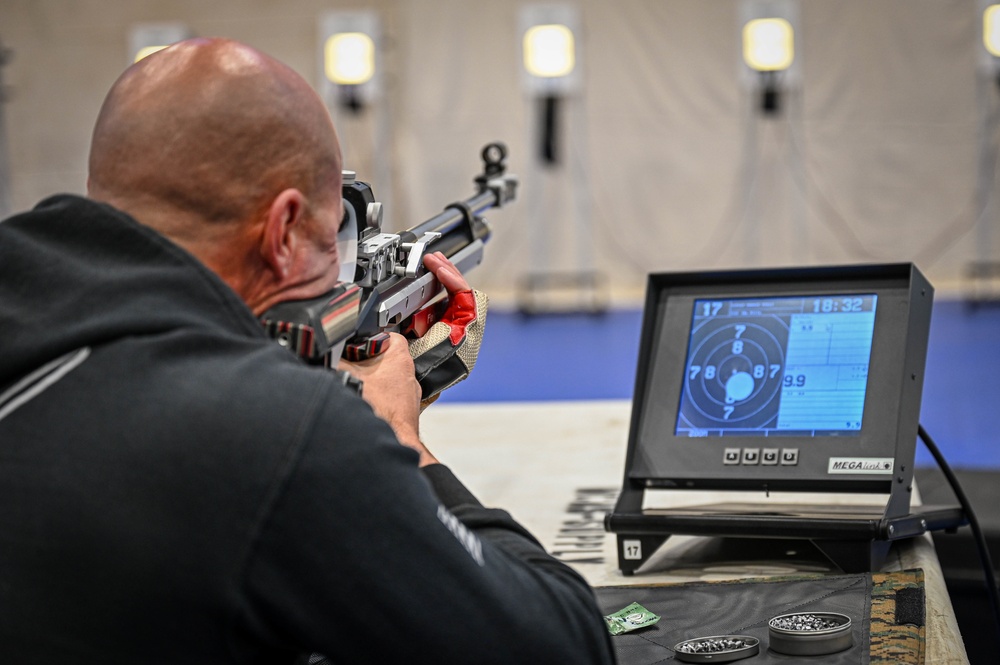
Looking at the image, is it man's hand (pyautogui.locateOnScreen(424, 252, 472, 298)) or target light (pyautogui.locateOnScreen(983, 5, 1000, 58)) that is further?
target light (pyautogui.locateOnScreen(983, 5, 1000, 58))

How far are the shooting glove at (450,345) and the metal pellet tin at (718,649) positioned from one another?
0.37 m

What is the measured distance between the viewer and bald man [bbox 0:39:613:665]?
2.42 feet

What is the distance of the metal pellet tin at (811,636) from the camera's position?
1.05 meters

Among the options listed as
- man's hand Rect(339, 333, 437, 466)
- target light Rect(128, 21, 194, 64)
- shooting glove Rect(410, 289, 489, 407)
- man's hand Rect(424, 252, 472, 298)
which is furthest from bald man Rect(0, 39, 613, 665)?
target light Rect(128, 21, 194, 64)

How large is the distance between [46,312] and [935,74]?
24.8ft

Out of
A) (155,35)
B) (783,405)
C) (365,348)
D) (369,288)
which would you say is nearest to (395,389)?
(365,348)

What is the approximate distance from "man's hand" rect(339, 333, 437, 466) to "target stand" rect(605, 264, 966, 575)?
41 centimetres

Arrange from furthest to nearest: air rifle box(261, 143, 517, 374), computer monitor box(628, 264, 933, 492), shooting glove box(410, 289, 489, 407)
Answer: computer monitor box(628, 264, 933, 492)
shooting glove box(410, 289, 489, 407)
air rifle box(261, 143, 517, 374)

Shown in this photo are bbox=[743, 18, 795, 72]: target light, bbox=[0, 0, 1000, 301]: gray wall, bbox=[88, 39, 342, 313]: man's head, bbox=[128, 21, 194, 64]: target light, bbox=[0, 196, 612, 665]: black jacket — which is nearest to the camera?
bbox=[0, 196, 612, 665]: black jacket

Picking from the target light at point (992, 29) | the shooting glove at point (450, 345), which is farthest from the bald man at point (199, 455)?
the target light at point (992, 29)

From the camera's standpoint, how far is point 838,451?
54.1 inches

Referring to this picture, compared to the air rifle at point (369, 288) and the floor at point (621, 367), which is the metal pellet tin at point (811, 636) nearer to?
the air rifle at point (369, 288)

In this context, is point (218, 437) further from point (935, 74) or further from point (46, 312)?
point (935, 74)

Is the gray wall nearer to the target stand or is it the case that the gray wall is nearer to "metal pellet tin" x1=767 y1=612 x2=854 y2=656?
the target stand
